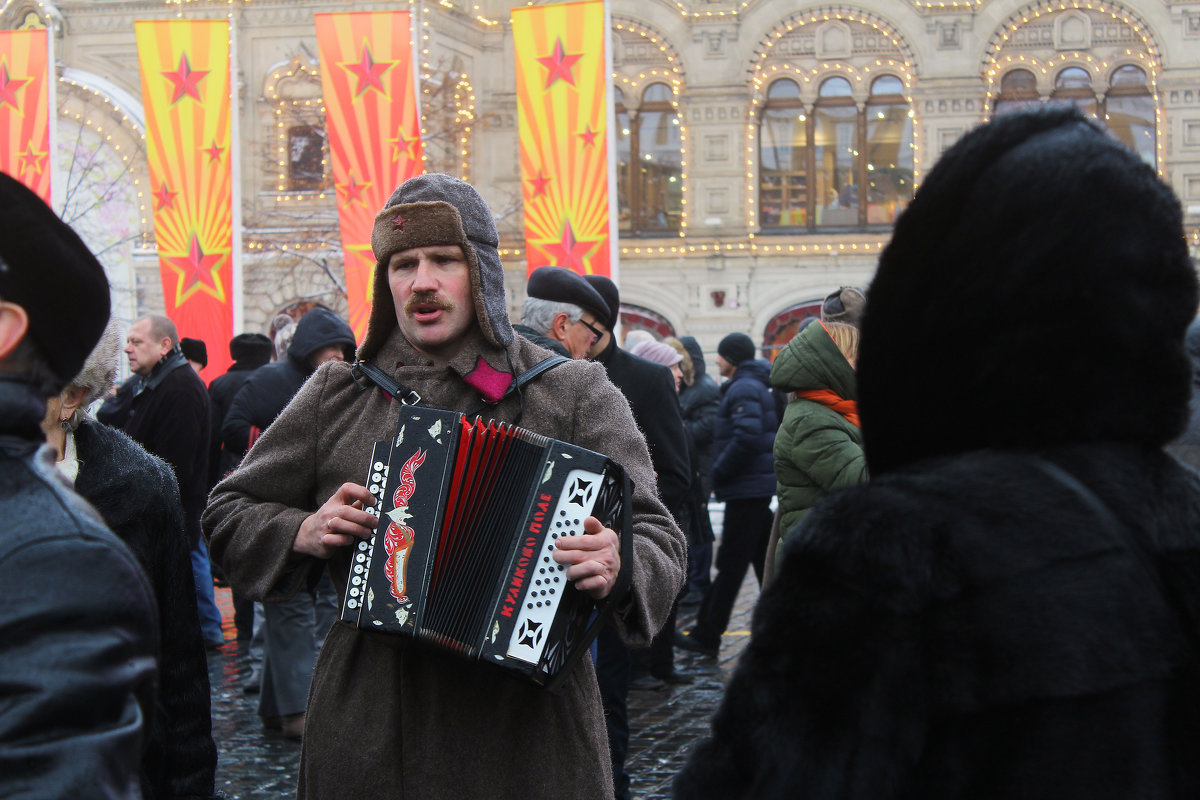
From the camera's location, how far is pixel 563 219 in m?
10.8

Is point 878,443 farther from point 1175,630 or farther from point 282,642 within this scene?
point 282,642

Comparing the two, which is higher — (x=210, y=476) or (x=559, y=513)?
(x=559, y=513)

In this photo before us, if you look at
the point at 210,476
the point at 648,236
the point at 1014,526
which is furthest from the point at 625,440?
the point at 648,236

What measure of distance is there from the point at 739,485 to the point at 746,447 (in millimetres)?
226

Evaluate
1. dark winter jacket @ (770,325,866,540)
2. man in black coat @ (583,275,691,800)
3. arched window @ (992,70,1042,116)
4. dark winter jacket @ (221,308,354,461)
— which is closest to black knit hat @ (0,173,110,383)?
dark winter jacket @ (770,325,866,540)

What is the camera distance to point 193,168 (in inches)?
496

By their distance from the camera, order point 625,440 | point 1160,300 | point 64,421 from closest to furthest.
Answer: point 1160,300 < point 625,440 < point 64,421

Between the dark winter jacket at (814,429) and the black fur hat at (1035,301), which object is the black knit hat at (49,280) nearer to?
the black fur hat at (1035,301)

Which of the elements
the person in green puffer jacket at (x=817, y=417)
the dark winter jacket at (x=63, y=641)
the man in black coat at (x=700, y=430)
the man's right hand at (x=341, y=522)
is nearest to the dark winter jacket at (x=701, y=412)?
the man in black coat at (x=700, y=430)

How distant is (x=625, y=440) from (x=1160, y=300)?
1.25 meters

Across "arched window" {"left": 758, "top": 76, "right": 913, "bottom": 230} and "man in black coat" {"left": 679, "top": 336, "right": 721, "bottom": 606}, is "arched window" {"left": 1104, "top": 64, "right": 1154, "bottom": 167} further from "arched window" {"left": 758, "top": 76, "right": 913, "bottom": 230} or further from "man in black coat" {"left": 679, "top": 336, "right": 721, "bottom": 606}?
"man in black coat" {"left": 679, "top": 336, "right": 721, "bottom": 606}

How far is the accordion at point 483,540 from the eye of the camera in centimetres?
232

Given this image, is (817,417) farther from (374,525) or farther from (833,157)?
(833,157)

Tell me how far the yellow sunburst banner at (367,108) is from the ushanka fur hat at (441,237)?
9334mm
